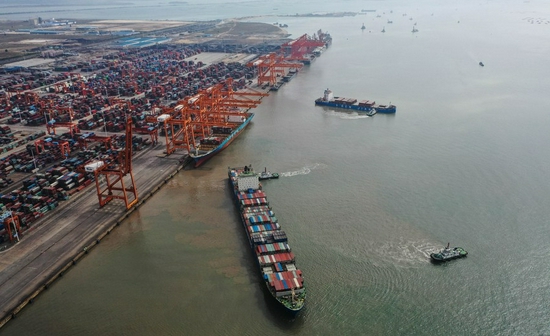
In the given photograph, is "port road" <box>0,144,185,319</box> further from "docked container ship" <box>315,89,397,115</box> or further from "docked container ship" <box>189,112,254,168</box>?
"docked container ship" <box>315,89,397,115</box>

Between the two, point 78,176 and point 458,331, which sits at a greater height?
point 78,176

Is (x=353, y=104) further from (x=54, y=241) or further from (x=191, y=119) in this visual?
(x=54, y=241)

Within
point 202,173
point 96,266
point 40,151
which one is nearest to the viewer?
point 96,266

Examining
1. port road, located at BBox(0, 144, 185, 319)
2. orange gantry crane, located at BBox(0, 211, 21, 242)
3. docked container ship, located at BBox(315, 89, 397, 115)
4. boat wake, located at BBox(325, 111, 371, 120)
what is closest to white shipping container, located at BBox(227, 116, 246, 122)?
boat wake, located at BBox(325, 111, 371, 120)

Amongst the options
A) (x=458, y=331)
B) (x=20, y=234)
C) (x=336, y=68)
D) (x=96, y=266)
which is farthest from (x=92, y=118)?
(x=336, y=68)

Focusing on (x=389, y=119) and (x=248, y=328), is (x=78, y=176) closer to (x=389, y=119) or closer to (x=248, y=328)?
(x=248, y=328)

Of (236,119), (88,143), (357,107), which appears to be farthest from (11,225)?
(357,107)
